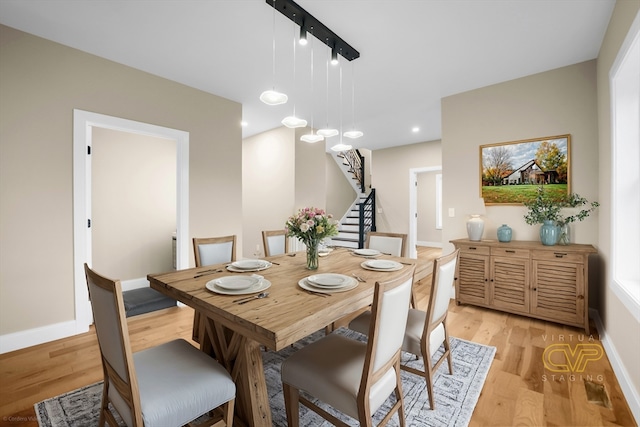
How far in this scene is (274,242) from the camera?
3029 millimetres

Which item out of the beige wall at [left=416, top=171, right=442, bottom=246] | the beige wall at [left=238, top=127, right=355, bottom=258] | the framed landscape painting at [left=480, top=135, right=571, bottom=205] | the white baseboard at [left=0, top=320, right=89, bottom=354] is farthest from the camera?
the beige wall at [left=416, top=171, right=442, bottom=246]

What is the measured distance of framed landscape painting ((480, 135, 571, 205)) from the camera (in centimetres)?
302

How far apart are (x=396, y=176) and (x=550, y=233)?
398cm

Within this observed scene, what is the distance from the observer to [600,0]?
2.03 metres

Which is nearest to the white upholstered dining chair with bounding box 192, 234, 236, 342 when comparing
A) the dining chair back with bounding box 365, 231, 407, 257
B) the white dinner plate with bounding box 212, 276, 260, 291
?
the white dinner plate with bounding box 212, 276, 260, 291

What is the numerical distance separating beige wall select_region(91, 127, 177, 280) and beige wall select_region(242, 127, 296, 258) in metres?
1.51

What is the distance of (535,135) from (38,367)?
509 cm

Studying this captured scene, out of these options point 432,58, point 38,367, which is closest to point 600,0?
point 432,58

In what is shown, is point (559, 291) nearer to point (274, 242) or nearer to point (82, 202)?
point (274, 242)

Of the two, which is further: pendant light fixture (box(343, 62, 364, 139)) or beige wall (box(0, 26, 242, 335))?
pendant light fixture (box(343, 62, 364, 139))

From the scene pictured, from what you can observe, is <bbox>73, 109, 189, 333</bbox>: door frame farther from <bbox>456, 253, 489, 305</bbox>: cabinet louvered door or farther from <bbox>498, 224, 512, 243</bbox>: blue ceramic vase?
<bbox>498, 224, 512, 243</bbox>: blue ceramic vase

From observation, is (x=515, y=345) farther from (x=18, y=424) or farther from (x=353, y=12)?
(x=18, y=424)

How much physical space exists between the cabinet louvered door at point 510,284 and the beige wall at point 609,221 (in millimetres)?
585

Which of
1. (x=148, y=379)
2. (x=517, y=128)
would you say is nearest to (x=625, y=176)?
(x=517, y=128)
